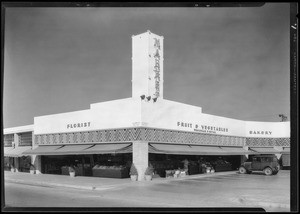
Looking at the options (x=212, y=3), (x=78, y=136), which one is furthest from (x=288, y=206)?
(x=78, y=136)

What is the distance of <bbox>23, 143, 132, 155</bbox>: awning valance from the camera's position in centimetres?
2045

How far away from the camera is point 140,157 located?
20141mm

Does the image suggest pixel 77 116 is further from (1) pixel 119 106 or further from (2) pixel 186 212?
(2) pixel 186 212

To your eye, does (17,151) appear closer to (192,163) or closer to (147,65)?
(192,163)

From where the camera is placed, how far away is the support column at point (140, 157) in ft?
65.8

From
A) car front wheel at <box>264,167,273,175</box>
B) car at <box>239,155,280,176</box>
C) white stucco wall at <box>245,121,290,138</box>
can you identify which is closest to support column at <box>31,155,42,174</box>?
car at <box>239,155,280,176</box>

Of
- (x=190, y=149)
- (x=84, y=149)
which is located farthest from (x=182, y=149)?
(x=84, y=149)

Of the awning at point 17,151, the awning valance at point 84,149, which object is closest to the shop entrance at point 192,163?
the awning valance at point 84,149

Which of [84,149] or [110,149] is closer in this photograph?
[110,149]

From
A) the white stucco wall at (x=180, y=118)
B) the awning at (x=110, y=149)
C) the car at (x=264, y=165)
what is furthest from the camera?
the car at (x=264, y=165)

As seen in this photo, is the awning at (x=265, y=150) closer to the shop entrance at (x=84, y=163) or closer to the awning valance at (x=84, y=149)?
the shop entrance at (x=84, y=163)

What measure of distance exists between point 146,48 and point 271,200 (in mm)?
10622

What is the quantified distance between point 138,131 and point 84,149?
160 inches

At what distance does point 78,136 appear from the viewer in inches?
942
